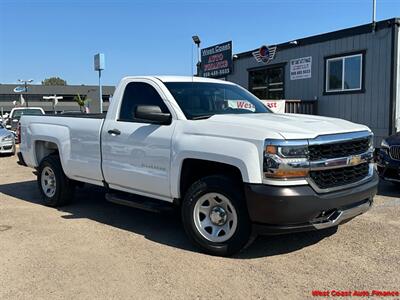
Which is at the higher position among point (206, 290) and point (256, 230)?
point (256, 230)

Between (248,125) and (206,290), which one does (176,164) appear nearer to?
(248,125)

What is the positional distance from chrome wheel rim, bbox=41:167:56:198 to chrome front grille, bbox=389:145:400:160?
550 cm

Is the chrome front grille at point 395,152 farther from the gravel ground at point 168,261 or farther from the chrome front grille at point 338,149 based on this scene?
the chrome front grille at point 338,149

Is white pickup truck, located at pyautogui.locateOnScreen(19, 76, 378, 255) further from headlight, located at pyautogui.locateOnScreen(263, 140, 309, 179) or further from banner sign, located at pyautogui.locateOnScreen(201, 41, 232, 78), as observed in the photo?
banner sign, located at pyautogui.locateOnScreen(201, 41, 232, 78)

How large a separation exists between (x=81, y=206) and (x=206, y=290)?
3899 millimetres

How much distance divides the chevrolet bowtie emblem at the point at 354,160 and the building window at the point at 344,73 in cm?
935

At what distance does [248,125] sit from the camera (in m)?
4.64

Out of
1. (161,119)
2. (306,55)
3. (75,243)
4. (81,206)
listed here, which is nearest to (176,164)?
(161,119)

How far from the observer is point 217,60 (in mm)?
20500

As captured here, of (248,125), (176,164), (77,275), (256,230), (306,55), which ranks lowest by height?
(77,275)

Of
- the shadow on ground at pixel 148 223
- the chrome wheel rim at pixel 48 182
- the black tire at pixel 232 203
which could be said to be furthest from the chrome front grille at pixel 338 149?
the chrome wheel rim at pixel 48 182

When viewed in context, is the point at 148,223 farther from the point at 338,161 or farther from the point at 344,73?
the point at 344,73

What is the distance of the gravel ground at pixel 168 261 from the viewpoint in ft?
13.0

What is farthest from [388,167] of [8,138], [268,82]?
[8,138]
